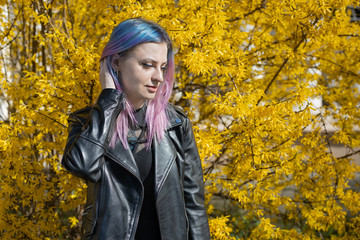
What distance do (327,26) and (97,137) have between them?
1.97 metres

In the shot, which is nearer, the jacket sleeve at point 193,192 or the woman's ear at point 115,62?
the woman's ear at point 115,62

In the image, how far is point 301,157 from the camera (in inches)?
129

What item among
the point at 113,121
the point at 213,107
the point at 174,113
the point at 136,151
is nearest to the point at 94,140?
the point at 113,121

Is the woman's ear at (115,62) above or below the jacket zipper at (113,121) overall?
above

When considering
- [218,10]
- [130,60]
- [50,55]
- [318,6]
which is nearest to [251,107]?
[218,10]

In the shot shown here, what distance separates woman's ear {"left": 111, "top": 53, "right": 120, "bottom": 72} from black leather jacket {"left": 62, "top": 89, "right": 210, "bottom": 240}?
0.42ft

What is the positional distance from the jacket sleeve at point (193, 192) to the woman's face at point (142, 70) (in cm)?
26

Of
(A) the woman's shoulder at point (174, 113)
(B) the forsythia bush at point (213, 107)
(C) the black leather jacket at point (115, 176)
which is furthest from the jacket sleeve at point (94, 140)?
(B) the forsythia bush at point (213, 107)

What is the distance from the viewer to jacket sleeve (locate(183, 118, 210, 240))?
69.2 inches

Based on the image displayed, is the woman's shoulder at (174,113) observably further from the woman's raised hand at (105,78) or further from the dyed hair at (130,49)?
the woman's raised hand at (105,78)

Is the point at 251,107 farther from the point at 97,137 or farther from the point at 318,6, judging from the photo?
the point at 97,137

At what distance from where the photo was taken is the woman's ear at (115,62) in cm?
166

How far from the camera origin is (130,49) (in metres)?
1.63

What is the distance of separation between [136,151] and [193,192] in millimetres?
321
